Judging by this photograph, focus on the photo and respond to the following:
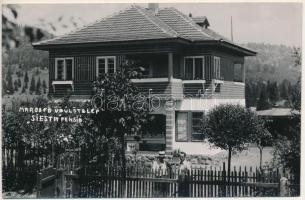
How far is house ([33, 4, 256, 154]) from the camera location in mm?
13945

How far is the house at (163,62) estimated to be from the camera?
1395 centimetres

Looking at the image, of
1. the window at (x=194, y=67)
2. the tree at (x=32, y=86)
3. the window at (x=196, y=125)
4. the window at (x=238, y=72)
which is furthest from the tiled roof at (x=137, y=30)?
the window at (x=196, y=125)

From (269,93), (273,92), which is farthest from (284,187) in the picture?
(269,93)

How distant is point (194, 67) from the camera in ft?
49.3

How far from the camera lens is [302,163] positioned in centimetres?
1125

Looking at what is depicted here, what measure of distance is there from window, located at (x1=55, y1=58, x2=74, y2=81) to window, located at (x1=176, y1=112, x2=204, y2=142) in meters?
3.32

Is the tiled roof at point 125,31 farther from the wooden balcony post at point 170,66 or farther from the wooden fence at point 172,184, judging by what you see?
the wooden fence at point 172,184

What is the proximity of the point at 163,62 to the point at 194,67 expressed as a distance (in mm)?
913

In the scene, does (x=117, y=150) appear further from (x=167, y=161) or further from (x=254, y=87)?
(x=254, y=87)

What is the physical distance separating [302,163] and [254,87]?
403 centimetres

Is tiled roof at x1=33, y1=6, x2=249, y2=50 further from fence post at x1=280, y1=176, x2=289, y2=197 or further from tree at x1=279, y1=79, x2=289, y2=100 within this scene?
fence post at x1=280, y1=176, x2=289, y2=197

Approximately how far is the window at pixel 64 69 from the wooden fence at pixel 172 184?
372 cm

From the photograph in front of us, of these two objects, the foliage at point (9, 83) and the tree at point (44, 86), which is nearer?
the foliage at point (9, 83)

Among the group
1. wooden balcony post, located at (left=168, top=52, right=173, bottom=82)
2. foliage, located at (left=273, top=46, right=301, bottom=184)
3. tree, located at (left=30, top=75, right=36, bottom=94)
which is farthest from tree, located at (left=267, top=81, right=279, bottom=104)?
tree, located at (left=30, top=75, right=36, bottom=94)
